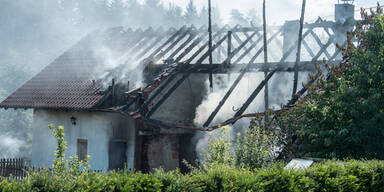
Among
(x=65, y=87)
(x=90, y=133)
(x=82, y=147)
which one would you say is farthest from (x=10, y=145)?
(x=90, y=133)

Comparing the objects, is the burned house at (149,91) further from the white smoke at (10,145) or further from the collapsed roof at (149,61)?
the white smoke at (10,145)

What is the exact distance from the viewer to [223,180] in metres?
6.19

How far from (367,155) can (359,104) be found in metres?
1.23

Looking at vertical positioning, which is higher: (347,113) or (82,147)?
(347,113)

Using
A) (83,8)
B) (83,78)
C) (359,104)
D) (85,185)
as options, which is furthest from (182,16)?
(85,185)

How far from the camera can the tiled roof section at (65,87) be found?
17.7 meters

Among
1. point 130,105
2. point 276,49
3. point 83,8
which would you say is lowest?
point 130,105

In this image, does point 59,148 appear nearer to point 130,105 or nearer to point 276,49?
point 130,105

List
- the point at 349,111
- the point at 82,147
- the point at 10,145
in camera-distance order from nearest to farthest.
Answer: the point at 349,111 < the point at 82,147 < the point at 10,145

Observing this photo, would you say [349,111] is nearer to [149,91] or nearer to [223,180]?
[223,180]

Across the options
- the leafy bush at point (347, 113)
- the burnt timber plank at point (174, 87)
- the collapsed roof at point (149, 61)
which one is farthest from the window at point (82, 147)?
the leafy bush at point (347, 113)

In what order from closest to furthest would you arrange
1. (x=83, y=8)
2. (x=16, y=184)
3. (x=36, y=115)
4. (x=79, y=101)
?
(x=16, y=184) < (x=79, y=101) < (x=36, y=115) < (x=83, y=8)

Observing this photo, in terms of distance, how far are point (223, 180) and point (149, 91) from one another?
999cm

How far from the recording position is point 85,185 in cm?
549
